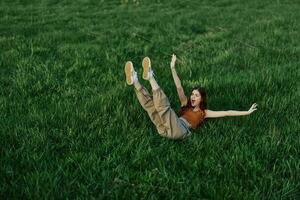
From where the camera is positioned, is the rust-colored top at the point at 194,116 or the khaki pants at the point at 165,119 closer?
the khaki pants at the point at 165,119

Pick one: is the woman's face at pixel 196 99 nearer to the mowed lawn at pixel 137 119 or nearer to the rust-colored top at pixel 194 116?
the rust-colored top at pixel 194 116

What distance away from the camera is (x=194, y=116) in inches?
222

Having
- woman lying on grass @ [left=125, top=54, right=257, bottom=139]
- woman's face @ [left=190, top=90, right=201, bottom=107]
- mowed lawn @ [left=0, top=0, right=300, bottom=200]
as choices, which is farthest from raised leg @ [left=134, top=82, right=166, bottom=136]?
woman's face @ [left=190, top=90, right=201, bottom=107]

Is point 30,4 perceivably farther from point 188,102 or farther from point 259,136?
point 259,136

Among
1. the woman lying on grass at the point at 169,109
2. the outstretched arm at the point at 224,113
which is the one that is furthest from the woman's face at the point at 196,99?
the outstretched arm at the point at 224,113

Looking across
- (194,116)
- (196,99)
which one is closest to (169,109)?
(194,116)

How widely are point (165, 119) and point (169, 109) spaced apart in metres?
0.13

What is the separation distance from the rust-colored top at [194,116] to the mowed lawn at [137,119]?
0.13 metres

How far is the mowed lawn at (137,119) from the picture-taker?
4199mm

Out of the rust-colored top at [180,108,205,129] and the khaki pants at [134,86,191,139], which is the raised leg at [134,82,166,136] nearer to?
the khaki pants at [134,86,191,139]

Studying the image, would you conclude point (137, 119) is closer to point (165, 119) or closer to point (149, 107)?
point (149, 107)

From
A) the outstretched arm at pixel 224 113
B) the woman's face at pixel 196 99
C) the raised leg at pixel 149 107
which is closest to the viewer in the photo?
the raised leg at pixel 149 107

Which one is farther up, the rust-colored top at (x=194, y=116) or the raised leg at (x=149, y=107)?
the raised leg at (x=149, y=107)

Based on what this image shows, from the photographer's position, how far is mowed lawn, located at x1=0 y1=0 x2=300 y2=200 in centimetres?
420
